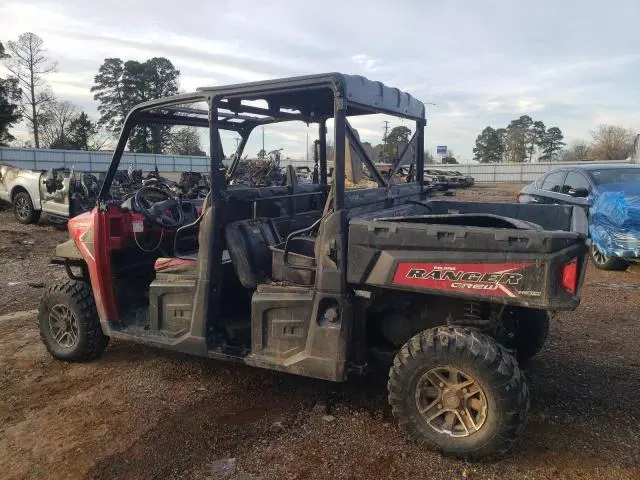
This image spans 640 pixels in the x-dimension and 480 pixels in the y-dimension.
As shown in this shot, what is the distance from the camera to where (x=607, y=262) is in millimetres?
8125

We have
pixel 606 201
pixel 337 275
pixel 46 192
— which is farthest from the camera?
pixel 46 192

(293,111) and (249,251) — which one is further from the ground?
(293,111)

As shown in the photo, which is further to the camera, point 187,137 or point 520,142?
point 520,142

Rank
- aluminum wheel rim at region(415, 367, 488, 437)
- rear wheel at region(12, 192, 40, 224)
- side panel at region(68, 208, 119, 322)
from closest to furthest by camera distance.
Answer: aluminum wheel rim at region(415, 367, 488, 437)
side panel at region(68, 208, 119, 322)
rear wheel at region(12, 192, 40, 224)

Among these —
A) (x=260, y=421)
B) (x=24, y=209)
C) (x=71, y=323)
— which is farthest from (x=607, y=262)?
(x=24, y=209)

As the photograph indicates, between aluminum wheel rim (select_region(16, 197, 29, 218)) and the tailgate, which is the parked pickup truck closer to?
aluminum wheel rim (select_region(16, 197, 29, 218))

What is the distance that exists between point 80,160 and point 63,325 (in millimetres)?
28882

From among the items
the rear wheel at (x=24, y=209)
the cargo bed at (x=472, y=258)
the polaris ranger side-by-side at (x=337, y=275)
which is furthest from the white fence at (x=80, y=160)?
the cargo bed at (x=472, y=258)

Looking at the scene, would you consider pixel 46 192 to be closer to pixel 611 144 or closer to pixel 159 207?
pixel 159 207

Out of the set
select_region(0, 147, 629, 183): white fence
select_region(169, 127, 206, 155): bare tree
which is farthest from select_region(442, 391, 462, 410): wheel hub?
select_region(0, 147, 629, 183): white fence

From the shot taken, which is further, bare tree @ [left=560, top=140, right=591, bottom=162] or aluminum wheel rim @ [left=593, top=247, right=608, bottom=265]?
bare tree @ [left=560, top=140, right=591, bottom=162]

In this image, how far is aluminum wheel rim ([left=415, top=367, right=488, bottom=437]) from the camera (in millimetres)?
3135

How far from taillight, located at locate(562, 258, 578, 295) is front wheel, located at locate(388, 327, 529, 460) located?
1.72ft

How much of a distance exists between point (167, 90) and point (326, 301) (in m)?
38.0
